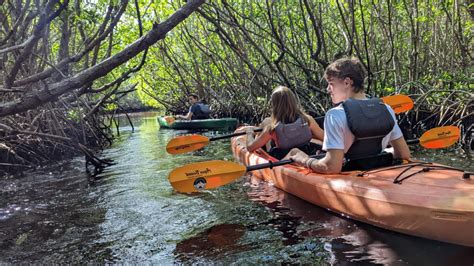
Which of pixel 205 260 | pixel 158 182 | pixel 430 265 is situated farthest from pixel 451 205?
pixel 158 182

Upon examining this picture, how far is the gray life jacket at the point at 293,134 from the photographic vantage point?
493cm

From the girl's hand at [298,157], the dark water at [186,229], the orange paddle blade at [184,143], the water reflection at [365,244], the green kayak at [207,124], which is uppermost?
the orange paddle blade at [184,143]

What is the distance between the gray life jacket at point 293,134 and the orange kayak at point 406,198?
79 centimetres

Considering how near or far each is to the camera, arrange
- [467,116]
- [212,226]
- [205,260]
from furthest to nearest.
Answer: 1. [467,116]
2. [212,226]
3. [205,260]

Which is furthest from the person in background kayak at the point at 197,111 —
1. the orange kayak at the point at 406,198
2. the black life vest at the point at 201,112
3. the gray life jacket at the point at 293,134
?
the orange kayak at the point at 406,198

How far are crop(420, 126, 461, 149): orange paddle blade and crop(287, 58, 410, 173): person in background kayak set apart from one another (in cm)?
129

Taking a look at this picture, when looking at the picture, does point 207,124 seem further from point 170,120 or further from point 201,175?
point 201,175

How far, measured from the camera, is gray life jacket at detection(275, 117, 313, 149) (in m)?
4.93

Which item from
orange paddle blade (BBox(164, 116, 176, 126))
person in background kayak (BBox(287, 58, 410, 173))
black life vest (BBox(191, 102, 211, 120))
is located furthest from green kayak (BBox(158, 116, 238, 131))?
person in background kayak (BBox(287, 58, 410, 173))

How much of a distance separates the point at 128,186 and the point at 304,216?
2.66m

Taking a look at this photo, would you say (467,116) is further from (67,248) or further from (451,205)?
(67,248)

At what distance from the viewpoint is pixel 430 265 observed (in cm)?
275

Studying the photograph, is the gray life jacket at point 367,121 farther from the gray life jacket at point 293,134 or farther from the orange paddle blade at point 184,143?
the orange paddle blade at point 184,143

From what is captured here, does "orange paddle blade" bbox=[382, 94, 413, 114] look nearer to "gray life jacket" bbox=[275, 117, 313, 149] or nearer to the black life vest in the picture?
"gray life jacket" bbox=[275, 117, 313, 149]
